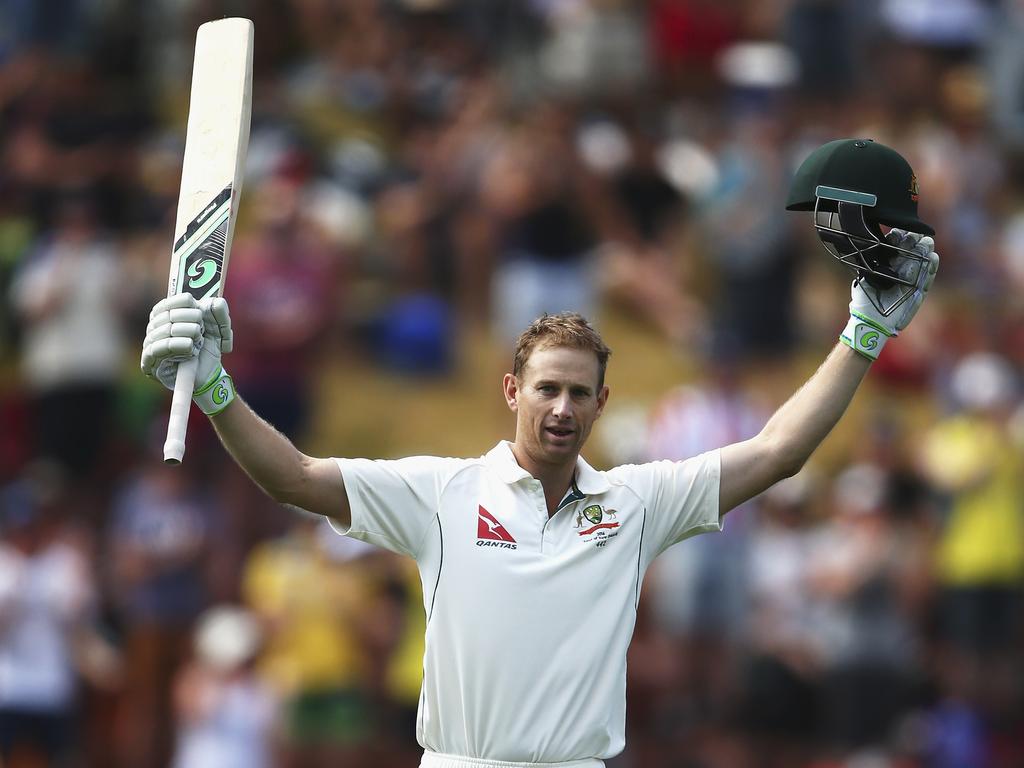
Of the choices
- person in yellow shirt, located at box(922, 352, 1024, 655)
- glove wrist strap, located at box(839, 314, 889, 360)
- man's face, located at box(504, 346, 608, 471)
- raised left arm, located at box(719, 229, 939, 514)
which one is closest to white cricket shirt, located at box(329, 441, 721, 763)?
man's face, located at box(504, 346, 608, 471)

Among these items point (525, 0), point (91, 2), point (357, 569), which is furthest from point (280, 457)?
point (525, 0)

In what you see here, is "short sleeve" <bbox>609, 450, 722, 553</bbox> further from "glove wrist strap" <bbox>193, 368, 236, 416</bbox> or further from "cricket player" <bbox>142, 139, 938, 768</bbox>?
"glove wrist strap" <bbox>193, 368, 236, 416</bbox>

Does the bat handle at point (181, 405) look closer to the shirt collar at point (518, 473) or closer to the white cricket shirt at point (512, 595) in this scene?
the white cricket shirt at point (512, 595)

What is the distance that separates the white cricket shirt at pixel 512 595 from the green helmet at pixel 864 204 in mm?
1008

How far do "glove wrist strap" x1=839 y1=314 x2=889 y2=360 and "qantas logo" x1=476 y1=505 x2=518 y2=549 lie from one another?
3.93 ft

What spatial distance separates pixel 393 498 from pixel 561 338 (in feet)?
2.25

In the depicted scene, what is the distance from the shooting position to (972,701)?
13.5m

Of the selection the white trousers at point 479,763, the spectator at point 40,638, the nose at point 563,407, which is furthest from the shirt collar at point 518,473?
the spectator at point 40,638

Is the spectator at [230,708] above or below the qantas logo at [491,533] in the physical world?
below

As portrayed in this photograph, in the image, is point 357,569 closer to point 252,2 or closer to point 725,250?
point 725,250

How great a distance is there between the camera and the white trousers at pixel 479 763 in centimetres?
581

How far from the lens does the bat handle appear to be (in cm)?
563

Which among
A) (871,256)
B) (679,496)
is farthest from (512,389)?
(871,256)

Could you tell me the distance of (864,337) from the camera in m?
6.19
